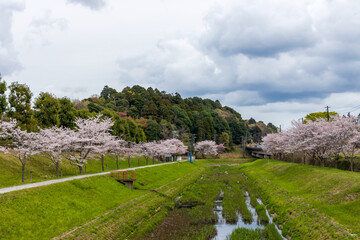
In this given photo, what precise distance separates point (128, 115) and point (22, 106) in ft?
256

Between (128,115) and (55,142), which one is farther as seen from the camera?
(128,115)

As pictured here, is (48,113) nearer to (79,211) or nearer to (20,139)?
(20,139)

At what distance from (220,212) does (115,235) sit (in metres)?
9.89

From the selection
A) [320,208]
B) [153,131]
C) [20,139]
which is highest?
[153,131]

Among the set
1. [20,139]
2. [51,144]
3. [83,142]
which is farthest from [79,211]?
[83,142]

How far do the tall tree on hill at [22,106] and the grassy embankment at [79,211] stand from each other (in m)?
18.5

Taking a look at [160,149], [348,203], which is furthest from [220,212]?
[160,149]

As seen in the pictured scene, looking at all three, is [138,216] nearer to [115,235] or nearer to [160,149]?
[115,235]

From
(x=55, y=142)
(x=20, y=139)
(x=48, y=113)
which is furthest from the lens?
(x=48, y=113)

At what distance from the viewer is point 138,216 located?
824 inches

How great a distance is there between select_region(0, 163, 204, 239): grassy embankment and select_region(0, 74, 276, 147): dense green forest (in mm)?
19467

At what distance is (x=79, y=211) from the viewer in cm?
1919

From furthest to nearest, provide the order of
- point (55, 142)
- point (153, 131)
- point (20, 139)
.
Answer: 1. point (153, 131)
2. point (55, 142)
3. point (20, 139)

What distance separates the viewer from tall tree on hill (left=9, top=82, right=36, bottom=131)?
38625mm
